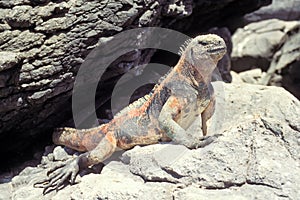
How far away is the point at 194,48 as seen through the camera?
13.1ft

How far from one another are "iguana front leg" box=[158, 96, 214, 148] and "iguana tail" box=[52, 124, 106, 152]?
2.06 feet

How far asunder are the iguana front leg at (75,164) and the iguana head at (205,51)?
97 centimetres

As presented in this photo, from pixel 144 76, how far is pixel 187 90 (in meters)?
1.19

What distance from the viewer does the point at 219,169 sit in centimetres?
356

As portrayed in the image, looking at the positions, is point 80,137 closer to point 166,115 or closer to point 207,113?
point 166,115

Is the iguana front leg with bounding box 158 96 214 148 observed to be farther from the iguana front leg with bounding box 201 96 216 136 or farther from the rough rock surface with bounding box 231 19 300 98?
the rough rock surface with bounding box 231 19 300 98

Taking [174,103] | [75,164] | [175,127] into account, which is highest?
[174,103]

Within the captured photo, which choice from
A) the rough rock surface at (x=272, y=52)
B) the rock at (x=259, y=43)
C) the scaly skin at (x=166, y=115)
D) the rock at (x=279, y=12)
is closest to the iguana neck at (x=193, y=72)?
the scaly skin at (x=166, y=115)

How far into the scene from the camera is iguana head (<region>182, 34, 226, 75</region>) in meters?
3.96

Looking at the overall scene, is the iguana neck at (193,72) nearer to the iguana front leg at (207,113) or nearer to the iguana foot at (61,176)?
the iguana front leg at (207,113)

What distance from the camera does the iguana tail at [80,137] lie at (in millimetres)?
4320

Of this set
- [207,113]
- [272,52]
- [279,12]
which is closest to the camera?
[207,113]

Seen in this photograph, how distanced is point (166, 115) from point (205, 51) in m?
0.62

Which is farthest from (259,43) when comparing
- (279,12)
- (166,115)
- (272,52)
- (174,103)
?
(166,115)
